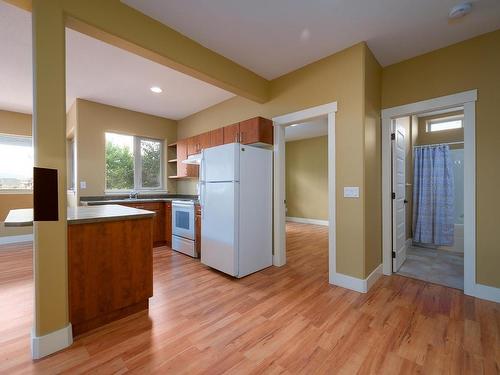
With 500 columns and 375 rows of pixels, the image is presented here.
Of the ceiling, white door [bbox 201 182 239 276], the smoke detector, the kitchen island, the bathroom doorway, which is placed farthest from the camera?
the bathroom doorway

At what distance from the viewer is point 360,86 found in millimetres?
2486

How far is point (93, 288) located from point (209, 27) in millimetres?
2614

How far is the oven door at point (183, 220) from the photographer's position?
3816 millimetres

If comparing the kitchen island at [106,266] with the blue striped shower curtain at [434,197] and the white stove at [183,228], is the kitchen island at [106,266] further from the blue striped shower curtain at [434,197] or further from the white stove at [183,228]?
the blue striped shower curtain at [434,197]

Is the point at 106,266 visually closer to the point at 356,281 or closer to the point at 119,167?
the point at 356,281

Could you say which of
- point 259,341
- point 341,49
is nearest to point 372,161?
point 341,49

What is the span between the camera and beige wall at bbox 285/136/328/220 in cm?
672

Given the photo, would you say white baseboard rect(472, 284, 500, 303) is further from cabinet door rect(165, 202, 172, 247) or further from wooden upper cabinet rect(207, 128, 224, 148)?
cabinet door rect(165, 202, 172, 247)

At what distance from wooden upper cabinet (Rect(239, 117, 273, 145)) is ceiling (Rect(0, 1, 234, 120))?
38.9 inches

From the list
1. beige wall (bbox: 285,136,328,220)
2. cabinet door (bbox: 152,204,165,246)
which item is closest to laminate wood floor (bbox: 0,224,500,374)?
cabinet door (bbox: 152,204,165,246)

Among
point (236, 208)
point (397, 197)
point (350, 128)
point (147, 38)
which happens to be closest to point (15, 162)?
point (147, 38)

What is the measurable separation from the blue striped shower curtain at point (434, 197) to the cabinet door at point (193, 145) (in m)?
4.34

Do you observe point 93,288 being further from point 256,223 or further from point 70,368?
point 256,223

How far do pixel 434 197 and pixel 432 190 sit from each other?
0.14 metres
